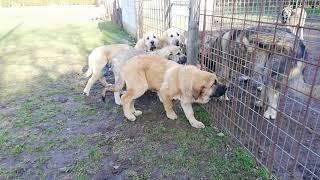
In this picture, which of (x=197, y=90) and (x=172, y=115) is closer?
(x=197, y=90)

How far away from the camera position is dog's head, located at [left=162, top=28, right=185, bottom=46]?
6250mm

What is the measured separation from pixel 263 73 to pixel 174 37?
9.01 ft

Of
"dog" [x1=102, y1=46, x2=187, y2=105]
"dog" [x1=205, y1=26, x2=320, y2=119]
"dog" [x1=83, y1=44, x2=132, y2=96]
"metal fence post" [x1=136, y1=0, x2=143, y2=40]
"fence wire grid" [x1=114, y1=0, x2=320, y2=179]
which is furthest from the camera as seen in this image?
"metal fence post" [x1=136, y1=0, x2=143, y2=40]

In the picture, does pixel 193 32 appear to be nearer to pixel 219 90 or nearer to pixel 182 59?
pixel 182 59

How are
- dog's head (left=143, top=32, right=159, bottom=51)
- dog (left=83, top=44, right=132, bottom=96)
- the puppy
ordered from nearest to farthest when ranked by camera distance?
1. dog (left=83, top=44, right=132, bottom=96)
2. the puppy
3. dog's head (left=143, top=32, right=159, bottom=51)

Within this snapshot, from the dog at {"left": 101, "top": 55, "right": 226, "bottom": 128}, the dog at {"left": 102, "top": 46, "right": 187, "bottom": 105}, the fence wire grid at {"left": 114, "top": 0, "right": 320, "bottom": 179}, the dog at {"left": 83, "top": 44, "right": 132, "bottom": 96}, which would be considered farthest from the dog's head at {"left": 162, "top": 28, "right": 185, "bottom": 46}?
the dog at {"left": 101, "top": 55, "right": 226, "bottom": 128}

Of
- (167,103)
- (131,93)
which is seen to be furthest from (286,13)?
(131,93)

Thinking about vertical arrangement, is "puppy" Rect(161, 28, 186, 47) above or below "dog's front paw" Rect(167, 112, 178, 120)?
above

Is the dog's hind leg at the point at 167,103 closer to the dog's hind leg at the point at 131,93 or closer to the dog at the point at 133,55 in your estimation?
the dog's hind leg at the point at 131,93

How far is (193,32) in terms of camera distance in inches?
190

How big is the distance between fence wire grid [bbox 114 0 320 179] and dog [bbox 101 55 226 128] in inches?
15.7

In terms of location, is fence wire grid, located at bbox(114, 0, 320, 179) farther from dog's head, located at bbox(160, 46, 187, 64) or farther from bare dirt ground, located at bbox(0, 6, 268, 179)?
dog's head, located at bbox(160, 46, 187, 64)

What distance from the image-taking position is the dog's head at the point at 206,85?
401 cm

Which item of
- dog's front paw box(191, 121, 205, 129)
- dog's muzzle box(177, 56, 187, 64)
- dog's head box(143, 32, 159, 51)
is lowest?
dog's front paw box(191, 121, 205, 129)
